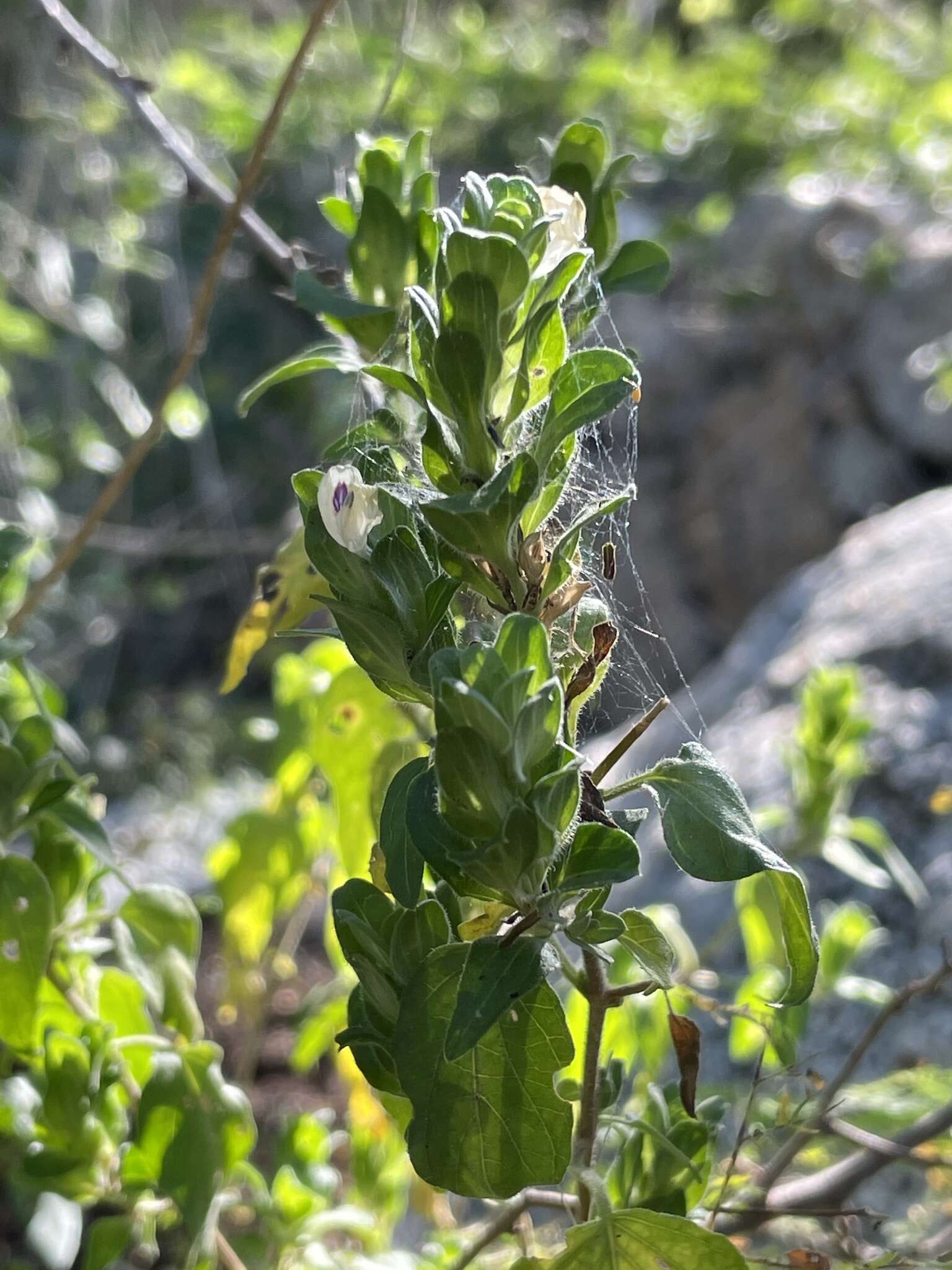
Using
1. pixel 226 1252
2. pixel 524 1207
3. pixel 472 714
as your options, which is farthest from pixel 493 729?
pixel 226 1252

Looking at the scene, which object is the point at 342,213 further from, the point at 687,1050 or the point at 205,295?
the point at 687,1050

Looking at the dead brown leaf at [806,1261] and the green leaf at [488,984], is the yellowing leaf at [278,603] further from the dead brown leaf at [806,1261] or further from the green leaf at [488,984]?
the dead brown leaf at [806,1261]

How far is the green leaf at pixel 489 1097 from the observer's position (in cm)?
32

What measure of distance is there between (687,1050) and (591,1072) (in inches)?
1.6

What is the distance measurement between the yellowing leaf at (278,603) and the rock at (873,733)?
0.57m

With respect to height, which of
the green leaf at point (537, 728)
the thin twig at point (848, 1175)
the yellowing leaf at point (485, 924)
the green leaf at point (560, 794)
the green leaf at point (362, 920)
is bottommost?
the thin twig at point (848, 1175)

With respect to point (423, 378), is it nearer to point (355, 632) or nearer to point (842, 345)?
point (355, 632)

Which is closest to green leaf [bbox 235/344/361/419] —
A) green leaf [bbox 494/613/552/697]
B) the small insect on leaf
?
green leaf [bbox 494/613/552/697]

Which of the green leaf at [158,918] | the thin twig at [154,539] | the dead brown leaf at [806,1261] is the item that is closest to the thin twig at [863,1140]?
the dead brown leaf at [806,1261]

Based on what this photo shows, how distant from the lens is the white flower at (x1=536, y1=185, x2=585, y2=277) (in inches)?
13.1

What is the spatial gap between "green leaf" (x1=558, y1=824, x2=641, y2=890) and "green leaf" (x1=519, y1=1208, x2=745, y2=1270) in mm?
122

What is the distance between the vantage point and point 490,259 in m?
0.30

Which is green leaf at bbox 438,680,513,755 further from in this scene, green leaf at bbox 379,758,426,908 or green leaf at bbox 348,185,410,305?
green leaf at bbox 348,185,410,305

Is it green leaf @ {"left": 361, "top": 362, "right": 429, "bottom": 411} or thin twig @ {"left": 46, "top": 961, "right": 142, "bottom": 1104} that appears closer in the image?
green leaf @ {"left": 361, "top": 362, "right": 429, "bottom": 411}
